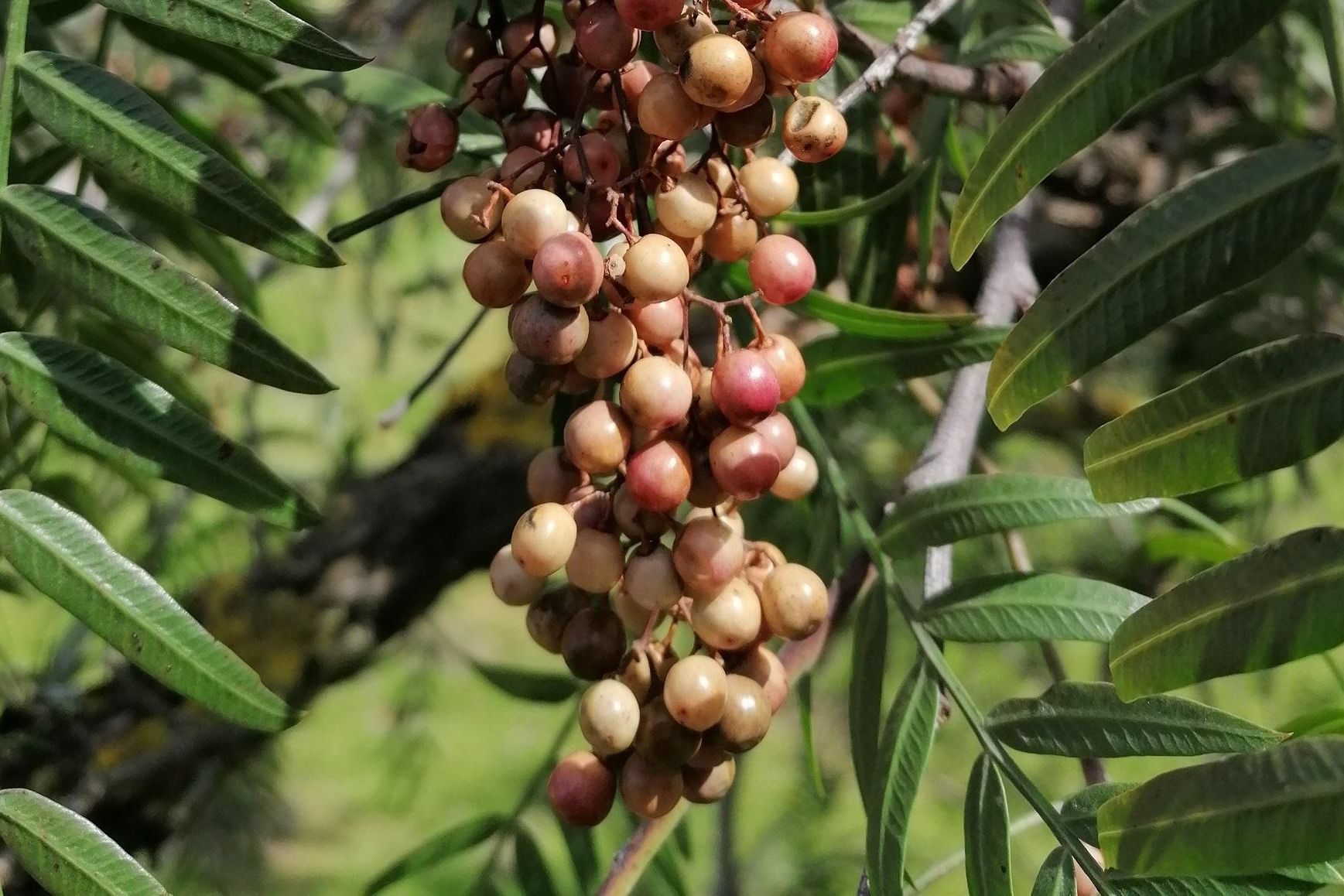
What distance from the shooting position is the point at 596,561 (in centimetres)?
54

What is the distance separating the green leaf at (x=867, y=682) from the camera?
63cm

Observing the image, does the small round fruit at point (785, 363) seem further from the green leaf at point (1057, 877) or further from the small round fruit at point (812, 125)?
the green leaf at point (1057, 877)

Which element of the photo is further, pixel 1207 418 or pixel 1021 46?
pixel 1021 46

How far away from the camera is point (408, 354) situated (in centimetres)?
302

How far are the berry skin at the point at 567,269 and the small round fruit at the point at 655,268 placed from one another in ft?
0.05

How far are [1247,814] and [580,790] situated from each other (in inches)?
11.6

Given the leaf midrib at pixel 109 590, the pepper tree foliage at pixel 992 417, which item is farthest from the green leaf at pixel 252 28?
the leaf midrib at pixel 109 590

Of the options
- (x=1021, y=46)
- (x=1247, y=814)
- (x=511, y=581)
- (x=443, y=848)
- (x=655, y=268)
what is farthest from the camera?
(x=443, y=848)

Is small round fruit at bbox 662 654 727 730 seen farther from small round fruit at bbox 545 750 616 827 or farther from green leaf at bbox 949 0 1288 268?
green leaf at bbox 949 0 1288 268

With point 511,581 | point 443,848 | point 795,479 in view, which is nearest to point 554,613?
point 511,581

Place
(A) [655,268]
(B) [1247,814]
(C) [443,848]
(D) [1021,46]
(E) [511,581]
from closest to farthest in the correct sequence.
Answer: (B) [1247,814]
(A) [655,268]
(E) [511,581]
(D) [1021,46]
(C) [443,848]

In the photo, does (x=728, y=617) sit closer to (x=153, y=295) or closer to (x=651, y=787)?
(x=651, y=787)

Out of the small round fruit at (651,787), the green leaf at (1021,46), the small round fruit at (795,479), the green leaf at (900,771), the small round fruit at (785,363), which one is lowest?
the small round fruit at (651,787)

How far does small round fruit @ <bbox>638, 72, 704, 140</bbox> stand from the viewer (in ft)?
1.60
